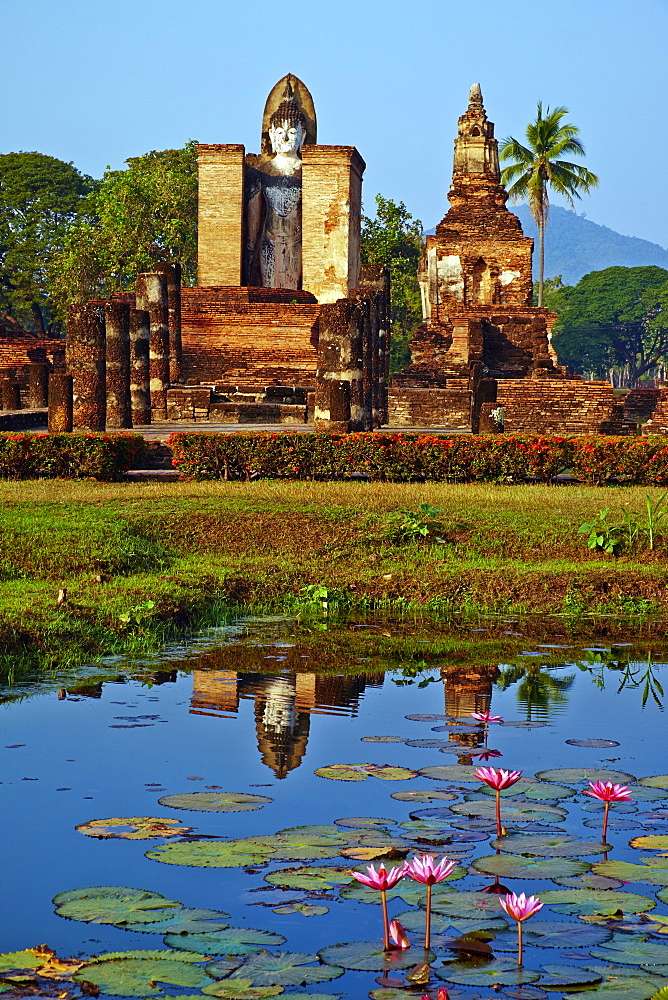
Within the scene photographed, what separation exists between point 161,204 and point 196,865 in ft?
131

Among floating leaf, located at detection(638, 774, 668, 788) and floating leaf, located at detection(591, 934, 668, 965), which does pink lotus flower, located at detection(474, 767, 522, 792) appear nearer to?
floating leaf, located at detection(591, 934, 668, 965)

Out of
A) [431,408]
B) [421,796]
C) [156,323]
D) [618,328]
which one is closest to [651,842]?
[421,796]

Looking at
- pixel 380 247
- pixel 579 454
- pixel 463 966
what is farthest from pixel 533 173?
pixel 463 966

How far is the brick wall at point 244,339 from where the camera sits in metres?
28.1

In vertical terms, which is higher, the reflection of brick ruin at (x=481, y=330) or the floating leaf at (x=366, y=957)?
the reflection of brick ruin at (x=481, y=330)

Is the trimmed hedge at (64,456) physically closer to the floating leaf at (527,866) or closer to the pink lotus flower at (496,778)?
the floating leaf at (527,866)

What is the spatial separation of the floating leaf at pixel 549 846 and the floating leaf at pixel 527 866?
6cm

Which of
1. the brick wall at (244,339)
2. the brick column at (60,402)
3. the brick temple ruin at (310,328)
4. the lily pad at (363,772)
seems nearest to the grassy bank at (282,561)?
the lily pad at (363,772)

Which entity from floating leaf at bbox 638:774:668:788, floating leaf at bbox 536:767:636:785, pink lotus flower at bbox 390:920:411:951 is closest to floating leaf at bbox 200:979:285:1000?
pink lotus flower at bbox 390:920:411:951

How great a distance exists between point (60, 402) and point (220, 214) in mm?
15969

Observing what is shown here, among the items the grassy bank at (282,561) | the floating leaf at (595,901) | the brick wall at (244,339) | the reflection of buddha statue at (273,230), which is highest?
the reflection of buddha statue at (273,230)

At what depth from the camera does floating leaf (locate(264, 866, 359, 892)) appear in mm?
4297

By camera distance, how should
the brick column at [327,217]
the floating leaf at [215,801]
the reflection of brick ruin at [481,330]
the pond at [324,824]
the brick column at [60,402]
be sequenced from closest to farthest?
the pond at [324,824] → the floating leaf at [215,801] → the brick column at [60,402] → the reflection of brick ruin at [481,330] → the brick column at [327,217]

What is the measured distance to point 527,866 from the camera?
4.44 m
